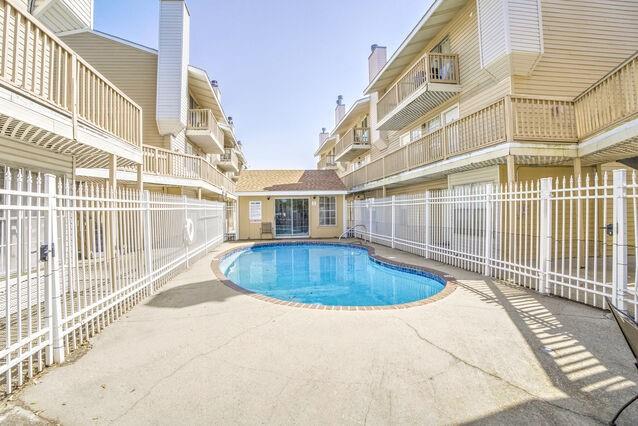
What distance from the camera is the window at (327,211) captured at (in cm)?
1995

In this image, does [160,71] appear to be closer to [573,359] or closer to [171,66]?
[171,66]

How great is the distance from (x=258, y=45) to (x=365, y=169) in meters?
8.45

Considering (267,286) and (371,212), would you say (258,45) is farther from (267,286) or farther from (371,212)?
(267,286)

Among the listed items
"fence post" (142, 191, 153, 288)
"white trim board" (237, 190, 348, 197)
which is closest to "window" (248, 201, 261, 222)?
"white trim board" (237, 190, 348, 197)

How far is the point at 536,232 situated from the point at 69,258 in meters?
10.6

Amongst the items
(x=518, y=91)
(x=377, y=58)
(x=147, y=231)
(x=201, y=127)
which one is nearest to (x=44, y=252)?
(x=147, y=231)

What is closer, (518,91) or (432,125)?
(518,91)

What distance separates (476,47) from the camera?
413 inches

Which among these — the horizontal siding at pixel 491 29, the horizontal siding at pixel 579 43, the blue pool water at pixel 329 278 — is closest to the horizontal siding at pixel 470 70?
the horizontal siding at pixel 491 29

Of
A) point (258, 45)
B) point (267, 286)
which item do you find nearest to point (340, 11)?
point (258, 45)

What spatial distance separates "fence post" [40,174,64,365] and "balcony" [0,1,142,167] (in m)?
1.08

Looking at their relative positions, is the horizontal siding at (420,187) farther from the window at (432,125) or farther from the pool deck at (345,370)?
the pool deck at (345,370)

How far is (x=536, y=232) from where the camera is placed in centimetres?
880

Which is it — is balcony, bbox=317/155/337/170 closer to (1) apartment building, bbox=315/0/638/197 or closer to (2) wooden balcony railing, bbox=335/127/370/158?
(2) wooden balcony railing, bbox=335/127/370/158
